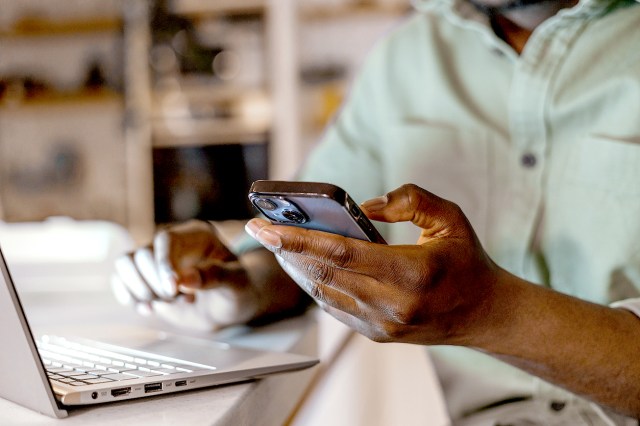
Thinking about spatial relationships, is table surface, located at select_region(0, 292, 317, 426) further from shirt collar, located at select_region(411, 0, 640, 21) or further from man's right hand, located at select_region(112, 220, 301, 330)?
shirt collar, located at select_region(411, 0, 640, 21)

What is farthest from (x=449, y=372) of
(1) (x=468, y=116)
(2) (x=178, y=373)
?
(2) (x=178, y=373)

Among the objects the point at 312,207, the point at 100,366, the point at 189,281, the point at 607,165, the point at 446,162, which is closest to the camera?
the point at 312,207

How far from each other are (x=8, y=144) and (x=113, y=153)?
1.51 feet

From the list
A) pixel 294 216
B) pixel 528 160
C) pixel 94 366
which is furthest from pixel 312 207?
pixel 528 160

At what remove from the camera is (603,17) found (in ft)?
2.51

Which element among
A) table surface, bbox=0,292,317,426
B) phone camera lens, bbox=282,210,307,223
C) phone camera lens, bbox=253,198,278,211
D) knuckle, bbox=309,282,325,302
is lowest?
table surface, bbox=0,292,317,426

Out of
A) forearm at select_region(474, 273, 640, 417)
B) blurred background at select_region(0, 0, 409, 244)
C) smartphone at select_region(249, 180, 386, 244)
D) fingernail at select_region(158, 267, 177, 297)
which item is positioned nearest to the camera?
smartphone at select_region(249, 180, 386, 244)

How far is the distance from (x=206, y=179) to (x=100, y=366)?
7.26 feet

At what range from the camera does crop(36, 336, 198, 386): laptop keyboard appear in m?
0.46

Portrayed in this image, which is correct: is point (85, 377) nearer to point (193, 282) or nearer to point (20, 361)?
point (20, 361)

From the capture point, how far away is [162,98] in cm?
269

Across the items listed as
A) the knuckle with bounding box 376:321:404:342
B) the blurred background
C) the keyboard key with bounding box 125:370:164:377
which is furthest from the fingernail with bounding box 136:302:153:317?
the blurred background

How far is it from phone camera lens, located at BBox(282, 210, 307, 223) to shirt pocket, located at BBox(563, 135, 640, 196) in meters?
0.45

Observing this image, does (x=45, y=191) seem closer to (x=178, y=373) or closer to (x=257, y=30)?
(x=257, y=30)
